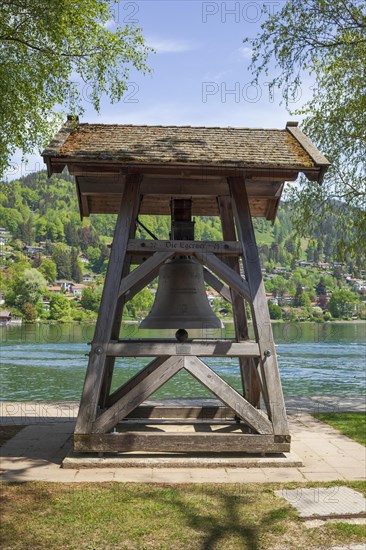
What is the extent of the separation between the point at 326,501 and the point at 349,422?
4.57m

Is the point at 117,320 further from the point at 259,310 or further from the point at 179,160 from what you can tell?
the point at 179,160

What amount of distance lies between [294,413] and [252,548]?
6499 millimetres

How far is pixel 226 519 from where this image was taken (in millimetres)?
5305

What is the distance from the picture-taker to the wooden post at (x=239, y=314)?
8914 mm

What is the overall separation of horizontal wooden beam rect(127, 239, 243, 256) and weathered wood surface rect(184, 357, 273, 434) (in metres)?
1.28

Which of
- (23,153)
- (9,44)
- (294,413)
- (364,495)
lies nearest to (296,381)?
(294,413)

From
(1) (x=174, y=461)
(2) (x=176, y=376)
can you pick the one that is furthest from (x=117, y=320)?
(2) (x=176, y=376)

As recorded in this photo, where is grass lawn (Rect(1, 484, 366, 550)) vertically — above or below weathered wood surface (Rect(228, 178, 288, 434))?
below

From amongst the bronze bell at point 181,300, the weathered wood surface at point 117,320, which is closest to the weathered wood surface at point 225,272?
the bronze bell at point 181,300

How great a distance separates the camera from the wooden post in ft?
29.2

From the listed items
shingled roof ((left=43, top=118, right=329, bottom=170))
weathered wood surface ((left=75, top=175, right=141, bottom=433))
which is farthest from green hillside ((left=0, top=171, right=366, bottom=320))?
weathered wood surface ((left=75, top=175, right=141, bottom=433))

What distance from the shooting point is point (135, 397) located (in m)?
7.33

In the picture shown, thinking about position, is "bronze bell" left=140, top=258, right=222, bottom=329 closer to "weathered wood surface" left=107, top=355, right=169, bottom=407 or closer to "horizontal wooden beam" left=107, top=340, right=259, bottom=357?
"horizontal wooden beam" left=107, top=340, right=259, bottom=357

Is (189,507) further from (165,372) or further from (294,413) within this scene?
(294,413)
